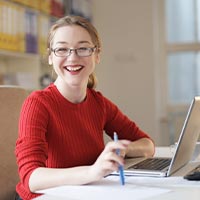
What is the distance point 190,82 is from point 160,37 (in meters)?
0.60

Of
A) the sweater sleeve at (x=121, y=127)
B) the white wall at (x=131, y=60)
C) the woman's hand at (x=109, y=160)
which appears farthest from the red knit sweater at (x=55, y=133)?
the white wall at (x=131, y=60)

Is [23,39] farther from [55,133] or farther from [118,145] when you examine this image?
[118,145]

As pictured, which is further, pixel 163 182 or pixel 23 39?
pixel 23 39

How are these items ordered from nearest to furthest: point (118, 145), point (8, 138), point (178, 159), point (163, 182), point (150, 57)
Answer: point (118, 145) < point (163, 182) < point (178, 159) < point (8, 138) < point (150, 57)

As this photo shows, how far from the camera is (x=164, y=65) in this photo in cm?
471

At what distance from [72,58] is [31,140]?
332 millimetres

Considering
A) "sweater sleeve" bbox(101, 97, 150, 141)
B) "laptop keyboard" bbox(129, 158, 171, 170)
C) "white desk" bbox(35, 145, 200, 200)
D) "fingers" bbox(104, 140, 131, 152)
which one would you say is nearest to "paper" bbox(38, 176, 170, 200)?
"white desk" bbox(35, 145, 200, 200)

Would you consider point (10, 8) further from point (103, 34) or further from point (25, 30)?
point (103, 34)

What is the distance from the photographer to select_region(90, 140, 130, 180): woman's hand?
108 centimetres

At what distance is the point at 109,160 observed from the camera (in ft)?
3.65

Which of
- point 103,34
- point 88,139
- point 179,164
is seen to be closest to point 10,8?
point 103,34

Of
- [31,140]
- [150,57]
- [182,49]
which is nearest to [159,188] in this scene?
[31,140]

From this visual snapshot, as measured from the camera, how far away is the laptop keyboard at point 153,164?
1.43 metres

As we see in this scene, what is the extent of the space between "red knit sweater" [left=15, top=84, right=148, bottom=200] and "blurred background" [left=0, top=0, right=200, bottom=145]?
2.74 m
